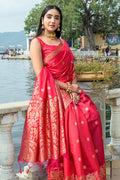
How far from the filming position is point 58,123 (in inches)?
113

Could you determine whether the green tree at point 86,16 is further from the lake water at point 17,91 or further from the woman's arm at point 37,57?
the woman's arm at point 37,57

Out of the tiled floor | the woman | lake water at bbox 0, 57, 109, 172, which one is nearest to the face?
the woman

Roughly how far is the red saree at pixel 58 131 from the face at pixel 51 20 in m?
0.26

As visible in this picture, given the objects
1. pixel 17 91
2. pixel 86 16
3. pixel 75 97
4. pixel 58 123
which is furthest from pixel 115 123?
pixel 86 16

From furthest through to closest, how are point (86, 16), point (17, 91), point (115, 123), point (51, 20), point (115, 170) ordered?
point (86, 16) → point (17, 91) → point (115, 123) → point (115, 170) → point (51, 20)

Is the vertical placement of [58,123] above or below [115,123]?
above

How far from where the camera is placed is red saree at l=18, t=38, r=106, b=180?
9.32 feet

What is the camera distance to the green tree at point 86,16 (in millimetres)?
35812

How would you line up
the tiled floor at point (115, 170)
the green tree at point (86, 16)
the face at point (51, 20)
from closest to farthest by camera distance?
the face at point (51, 20) → the tiled floor at point (115, 170) → the green tree at point (86, 16)

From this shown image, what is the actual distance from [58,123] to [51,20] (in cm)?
→ 97

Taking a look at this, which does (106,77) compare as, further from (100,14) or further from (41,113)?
(100,14)

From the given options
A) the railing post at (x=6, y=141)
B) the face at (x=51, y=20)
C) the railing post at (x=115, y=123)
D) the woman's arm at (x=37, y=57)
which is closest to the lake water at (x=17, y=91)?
the railing post at (x=115, y=123)

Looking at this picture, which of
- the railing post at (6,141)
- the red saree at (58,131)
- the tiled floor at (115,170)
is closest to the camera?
the red saree at (58,131)

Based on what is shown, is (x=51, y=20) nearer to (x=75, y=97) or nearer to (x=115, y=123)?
(x=75, y=97)
